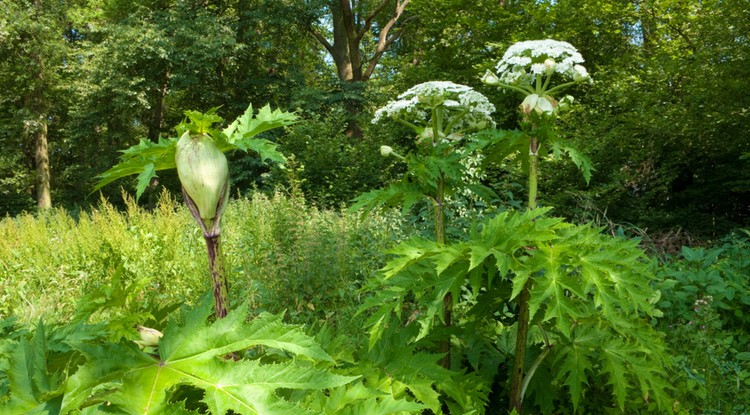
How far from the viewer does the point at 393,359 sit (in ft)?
4.98

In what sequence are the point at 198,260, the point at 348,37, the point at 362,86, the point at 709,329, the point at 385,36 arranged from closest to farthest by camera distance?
the point at 709,329 < the point at 198,260 < the point at 362,86 < the point at 348,37 < the point at 385,36

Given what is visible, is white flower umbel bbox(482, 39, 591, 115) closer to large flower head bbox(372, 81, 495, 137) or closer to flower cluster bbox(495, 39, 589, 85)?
flower cluster bbox(495, 39, 589, 85)

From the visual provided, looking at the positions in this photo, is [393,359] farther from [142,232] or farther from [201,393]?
[142,232]

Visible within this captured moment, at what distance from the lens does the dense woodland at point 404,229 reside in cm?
92

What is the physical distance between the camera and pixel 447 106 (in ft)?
7.01

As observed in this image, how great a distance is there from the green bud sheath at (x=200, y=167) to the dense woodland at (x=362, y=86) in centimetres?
436

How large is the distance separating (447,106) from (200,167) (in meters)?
1.45

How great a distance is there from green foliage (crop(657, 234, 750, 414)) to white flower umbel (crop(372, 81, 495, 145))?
4.74 ft

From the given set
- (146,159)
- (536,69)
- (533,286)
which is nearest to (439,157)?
(536,69)

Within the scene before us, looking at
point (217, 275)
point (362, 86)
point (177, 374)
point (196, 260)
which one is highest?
point (362, 86)

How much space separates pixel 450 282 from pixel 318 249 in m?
3.13

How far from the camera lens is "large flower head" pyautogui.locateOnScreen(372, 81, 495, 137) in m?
2.05

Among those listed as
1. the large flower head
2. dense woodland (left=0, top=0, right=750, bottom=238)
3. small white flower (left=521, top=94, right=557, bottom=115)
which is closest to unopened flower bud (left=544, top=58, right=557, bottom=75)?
small white flower (left=521, top=94, right=557, bottom=115)

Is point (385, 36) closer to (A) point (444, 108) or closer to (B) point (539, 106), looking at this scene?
(A) point (444, 108)
